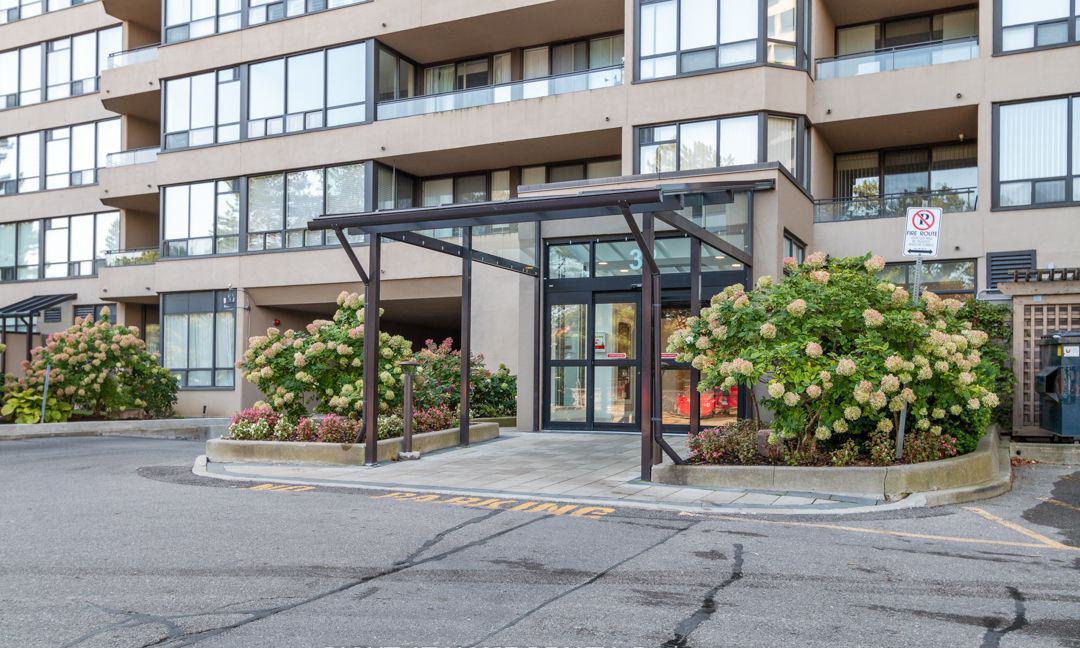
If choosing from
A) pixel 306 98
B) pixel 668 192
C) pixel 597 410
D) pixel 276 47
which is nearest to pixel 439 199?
pixel 306 98

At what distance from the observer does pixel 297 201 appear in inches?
1008

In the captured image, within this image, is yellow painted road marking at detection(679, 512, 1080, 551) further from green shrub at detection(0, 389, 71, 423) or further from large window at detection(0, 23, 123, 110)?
large window at detection(0, 23, 123, 110)

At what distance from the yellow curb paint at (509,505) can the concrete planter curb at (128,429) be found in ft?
44.1

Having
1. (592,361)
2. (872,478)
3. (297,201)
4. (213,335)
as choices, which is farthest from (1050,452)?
(213,335)

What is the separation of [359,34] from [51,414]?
12835 millimetres

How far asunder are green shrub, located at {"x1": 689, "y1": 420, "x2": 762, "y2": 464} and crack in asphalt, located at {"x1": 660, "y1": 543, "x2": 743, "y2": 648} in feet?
13.7

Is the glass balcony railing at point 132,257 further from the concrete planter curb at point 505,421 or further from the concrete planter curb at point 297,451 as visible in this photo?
the concrete planter curb at point 297,451

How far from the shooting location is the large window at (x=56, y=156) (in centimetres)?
3200

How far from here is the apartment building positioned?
1758cm

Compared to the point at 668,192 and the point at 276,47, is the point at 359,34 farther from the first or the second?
the point at 668,192

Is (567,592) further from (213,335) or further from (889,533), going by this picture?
(213,335)

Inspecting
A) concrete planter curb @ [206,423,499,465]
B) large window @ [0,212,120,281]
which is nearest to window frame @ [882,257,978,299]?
concrete planter curb @ [206,423,499,465]

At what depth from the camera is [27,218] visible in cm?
3312

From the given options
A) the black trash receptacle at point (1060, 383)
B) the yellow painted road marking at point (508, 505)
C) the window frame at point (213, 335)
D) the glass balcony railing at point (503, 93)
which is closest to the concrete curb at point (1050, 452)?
the black trash receptacle at point (1060, 383)
